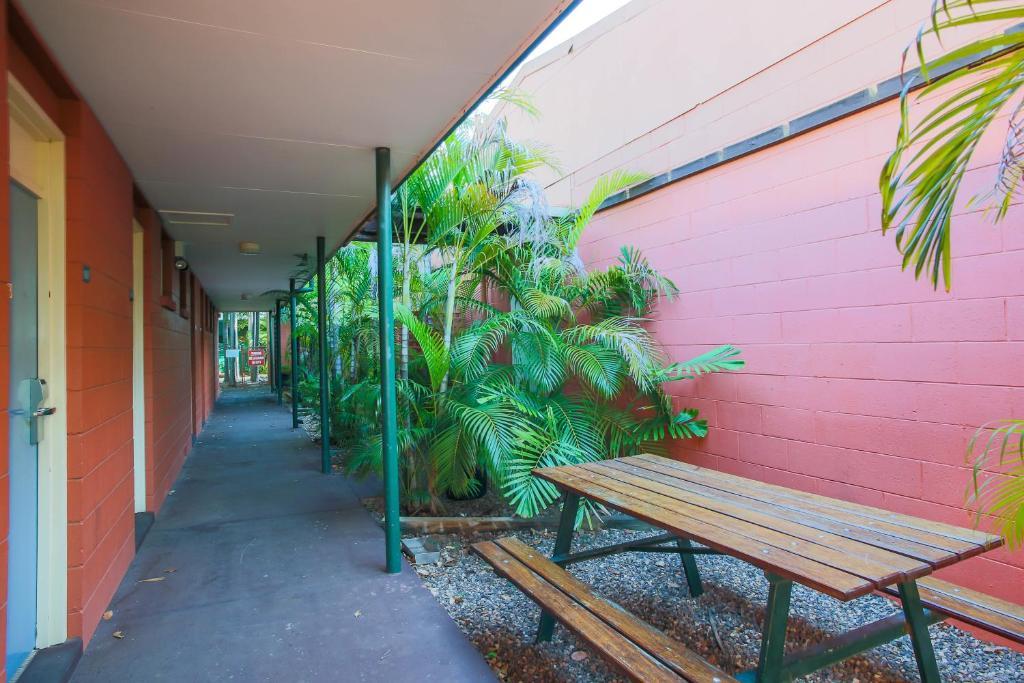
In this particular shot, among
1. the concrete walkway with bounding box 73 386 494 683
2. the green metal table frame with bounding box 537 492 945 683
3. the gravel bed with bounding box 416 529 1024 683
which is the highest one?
the green metal table frame with bounding box 537 492 945 683

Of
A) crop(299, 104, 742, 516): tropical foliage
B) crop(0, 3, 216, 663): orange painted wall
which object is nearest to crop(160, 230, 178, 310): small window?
crop(0, 3, 216, 663): orange painted wall

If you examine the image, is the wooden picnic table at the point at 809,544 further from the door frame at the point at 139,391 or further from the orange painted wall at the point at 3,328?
the door frame at the point at 139,391

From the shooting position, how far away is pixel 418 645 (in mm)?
2322

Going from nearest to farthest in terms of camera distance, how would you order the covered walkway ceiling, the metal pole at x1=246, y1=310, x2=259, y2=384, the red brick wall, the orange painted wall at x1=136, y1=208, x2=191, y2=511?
the covered walkway ceiling → the red brick wall → the orange painted wall at x1=136, y1=208, x2=191, y2=511 → the metal pole at x1=246, y1=310, x2=259, y2=384

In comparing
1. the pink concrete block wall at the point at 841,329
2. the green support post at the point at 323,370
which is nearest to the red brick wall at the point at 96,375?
the green support post at the point at 323,370

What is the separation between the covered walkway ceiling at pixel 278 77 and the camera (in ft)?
6.37

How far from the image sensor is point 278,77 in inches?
94.0

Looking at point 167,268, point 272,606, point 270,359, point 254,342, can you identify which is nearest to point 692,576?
point 272,606

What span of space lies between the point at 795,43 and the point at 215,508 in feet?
16.2

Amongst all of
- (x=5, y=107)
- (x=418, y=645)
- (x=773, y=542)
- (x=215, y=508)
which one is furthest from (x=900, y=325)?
(x=215, y=508)

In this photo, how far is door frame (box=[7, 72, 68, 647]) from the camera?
2182mm

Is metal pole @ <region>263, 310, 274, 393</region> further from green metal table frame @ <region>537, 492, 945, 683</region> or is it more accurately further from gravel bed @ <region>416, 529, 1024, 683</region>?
green metal table frame @ <region>537, 492, 945, 683</region>

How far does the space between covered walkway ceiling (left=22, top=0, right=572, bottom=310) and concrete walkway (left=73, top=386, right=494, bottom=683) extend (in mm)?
2273

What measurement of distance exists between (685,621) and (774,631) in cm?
100
